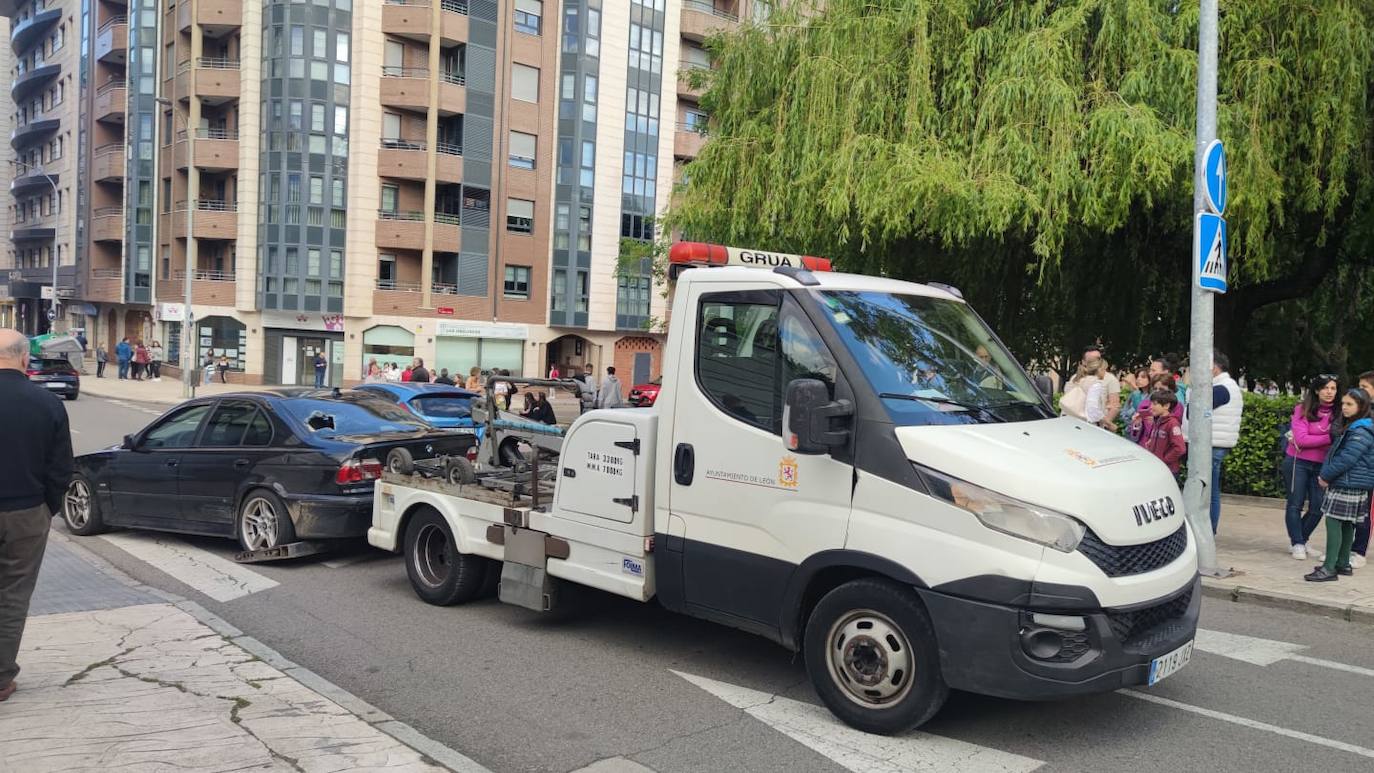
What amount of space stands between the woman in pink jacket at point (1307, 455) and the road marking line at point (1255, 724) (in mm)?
4595

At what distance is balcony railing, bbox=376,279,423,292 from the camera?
45.6 m

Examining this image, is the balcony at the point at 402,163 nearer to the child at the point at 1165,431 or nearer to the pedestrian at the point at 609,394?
the pedestrian at the point at 609,394

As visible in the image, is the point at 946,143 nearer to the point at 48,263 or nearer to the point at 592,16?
the point at 592,16

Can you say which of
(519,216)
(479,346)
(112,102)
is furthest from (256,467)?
(112,102)

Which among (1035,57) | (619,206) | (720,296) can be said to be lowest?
(720,296)

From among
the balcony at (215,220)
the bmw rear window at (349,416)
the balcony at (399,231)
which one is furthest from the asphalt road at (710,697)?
the balcony at (215,220)

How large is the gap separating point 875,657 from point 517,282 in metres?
44.7

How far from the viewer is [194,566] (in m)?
8.54

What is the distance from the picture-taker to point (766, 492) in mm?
5176

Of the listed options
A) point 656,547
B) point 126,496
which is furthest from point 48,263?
point 656,547

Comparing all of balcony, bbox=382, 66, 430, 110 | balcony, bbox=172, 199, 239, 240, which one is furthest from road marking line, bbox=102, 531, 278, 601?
balcony, bbox=172, 199, 239, 240

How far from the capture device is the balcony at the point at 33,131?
65.4 m

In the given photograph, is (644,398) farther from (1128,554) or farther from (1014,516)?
(1128,554)

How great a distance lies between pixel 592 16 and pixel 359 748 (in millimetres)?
47432
